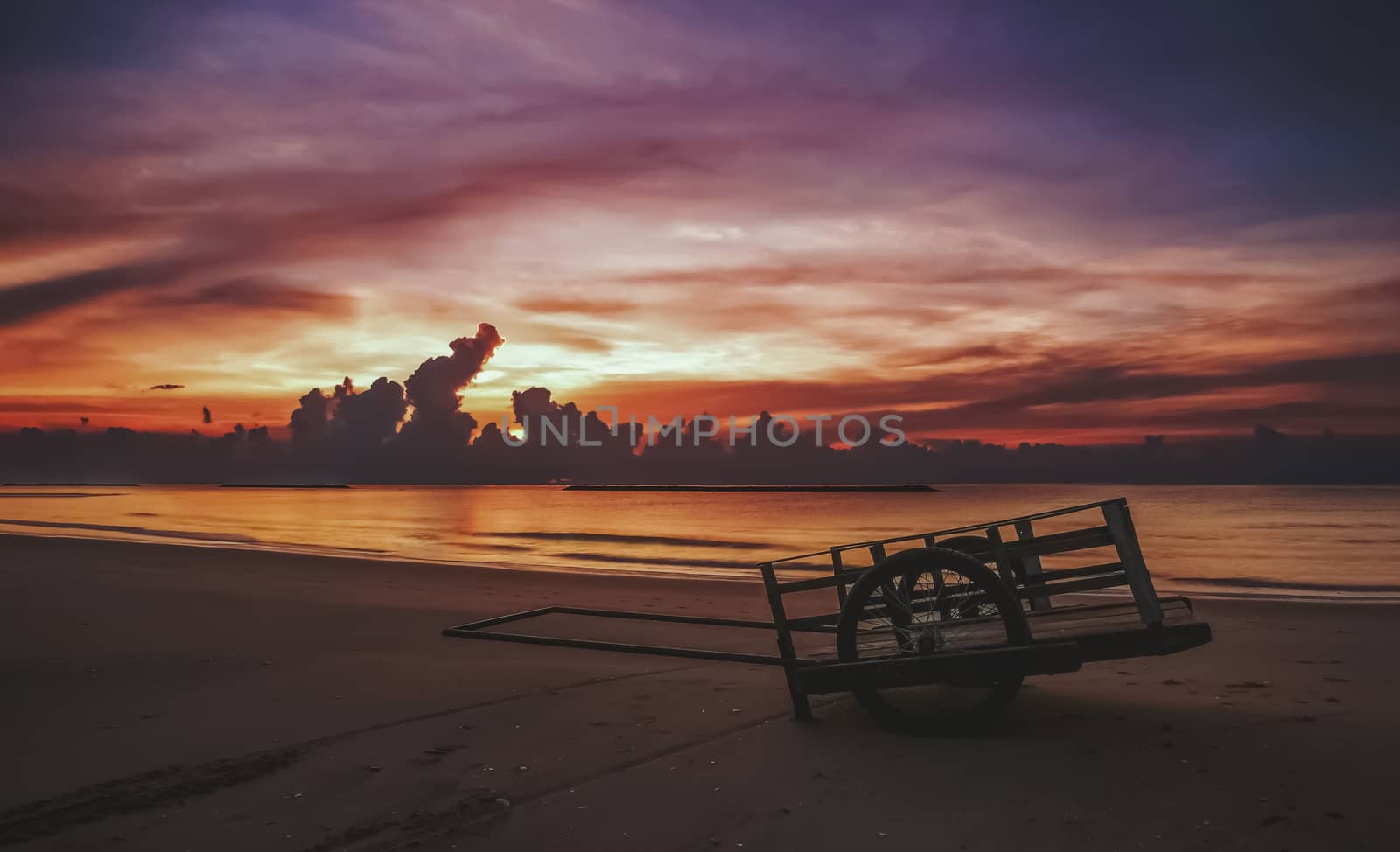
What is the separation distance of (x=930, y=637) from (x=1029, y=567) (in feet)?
6.14

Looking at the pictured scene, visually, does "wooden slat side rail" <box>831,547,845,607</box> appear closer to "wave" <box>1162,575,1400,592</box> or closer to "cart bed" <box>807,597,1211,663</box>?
"cart bed" <box>807,597,1211,663</box>

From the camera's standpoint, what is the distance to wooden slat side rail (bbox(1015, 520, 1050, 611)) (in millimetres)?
6930

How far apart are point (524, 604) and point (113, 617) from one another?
Answer: 5.82 meters

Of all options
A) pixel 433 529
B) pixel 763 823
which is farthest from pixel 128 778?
pixel 433 529

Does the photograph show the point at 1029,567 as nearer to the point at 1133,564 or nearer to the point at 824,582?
the point at 1133,564

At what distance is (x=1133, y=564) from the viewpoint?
563 cm

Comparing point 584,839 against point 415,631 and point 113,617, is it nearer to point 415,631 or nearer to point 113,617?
point 415,631

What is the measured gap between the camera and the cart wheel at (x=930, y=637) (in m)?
5.75

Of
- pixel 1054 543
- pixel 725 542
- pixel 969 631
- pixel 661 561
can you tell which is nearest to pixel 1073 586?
pixel 1054 543

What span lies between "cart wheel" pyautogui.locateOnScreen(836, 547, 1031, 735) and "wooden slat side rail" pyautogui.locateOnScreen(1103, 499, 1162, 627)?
721 mm

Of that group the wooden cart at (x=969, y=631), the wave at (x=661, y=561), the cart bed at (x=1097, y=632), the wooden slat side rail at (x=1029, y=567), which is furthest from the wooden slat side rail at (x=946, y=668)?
the wave at (x=661, y=561)

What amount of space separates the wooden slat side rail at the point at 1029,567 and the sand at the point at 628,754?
70cm

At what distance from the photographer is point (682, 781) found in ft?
17.7

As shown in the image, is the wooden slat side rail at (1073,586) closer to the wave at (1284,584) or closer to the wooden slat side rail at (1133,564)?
the wooden slat side rail at (1133,564)
